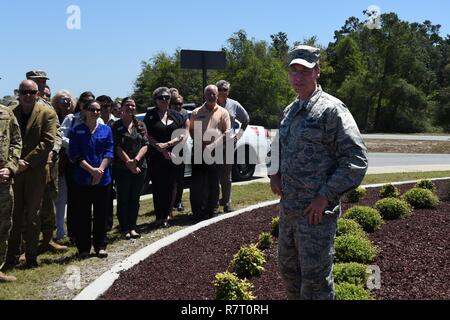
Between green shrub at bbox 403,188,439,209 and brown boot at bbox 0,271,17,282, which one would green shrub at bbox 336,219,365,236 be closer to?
green shrub at bbox 403,188,439,209

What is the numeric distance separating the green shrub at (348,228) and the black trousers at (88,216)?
270cm

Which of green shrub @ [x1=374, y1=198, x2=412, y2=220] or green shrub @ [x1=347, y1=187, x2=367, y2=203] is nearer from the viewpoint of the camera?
green shrub @ [x1=374, y1=198, x2=412, y2=220]

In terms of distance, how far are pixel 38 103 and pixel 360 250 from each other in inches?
150

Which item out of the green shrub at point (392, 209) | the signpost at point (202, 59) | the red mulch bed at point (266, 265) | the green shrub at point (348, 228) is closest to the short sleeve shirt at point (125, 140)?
the red mulch bed at point (266, 265)

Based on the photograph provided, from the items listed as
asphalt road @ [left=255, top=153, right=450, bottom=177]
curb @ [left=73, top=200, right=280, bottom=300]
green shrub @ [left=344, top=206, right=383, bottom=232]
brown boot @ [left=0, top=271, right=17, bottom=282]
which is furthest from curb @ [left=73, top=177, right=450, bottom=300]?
asphalt road @ [left=255, top=153, right=450, bottom=177]

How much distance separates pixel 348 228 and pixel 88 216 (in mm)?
2970

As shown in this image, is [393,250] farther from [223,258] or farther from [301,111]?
[301,111]

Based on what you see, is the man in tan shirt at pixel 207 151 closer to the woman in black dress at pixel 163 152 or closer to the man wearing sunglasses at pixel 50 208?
the woman in black dress at pixel 163 152

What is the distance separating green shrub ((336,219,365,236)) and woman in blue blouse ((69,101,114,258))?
266cm

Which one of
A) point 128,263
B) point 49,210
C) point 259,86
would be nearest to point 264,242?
point 128,263

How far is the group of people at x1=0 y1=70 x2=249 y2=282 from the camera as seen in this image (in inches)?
223

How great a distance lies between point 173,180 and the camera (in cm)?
771

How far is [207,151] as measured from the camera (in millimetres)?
7879
